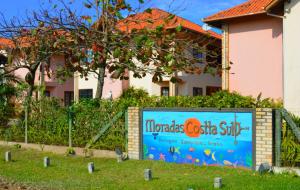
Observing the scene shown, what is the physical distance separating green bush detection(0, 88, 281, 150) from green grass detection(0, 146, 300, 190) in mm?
1276

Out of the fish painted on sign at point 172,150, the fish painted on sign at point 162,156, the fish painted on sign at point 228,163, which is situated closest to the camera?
the fish painted on sign at point 228,163

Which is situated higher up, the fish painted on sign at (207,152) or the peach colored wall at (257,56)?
the peach colored wall at (257,56)

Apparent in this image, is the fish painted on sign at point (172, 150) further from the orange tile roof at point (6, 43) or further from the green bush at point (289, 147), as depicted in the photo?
the orange tile roof at point (6, 43)

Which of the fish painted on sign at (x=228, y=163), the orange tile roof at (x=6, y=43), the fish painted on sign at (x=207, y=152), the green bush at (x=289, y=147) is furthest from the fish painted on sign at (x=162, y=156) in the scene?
the orange tile roof at (x=6, y=43)

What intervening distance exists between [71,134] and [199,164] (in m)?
4.80

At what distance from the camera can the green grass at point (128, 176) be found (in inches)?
340

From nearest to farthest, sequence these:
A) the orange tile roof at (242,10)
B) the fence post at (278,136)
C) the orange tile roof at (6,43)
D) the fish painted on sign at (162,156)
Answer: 1. the fence post at (278,136)
2. the fish painted on sign at (162,156)
3. the orange tile roof at (6,43)
4. the orange tile roof at (242,10)

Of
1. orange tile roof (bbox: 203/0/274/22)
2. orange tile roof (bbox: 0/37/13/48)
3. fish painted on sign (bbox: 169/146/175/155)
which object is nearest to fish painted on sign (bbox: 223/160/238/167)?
fish painted on sign (bbox: 169/146/175/155)

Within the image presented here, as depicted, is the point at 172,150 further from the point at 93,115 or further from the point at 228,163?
the point at 93,115

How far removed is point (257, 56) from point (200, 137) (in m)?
10.1

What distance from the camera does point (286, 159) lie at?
33.1 ft

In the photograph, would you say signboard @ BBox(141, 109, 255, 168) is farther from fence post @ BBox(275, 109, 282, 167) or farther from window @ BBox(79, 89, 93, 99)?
window @ BBox(79, 89, 93, 99)

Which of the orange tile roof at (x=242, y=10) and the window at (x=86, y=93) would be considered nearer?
the orange tile roof at (x=242, y=10)

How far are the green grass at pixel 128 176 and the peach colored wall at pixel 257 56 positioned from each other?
9508 mm
